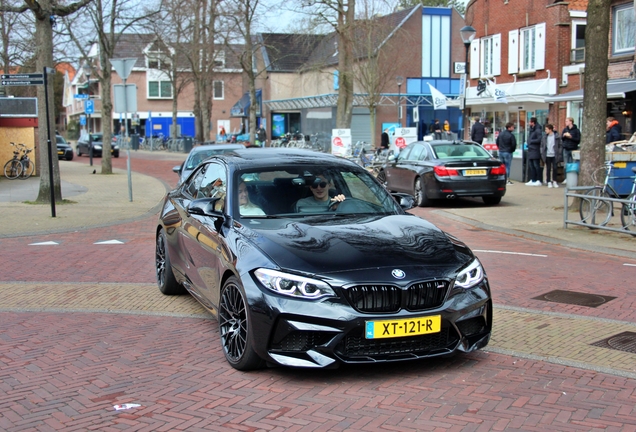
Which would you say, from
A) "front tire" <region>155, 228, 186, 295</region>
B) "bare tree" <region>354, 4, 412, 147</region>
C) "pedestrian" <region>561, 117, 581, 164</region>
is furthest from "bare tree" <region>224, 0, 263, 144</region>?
"front tire" <region>155, 228, 186, 295</region>

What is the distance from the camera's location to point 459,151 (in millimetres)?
17281

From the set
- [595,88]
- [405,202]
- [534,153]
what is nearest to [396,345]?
[405,202]

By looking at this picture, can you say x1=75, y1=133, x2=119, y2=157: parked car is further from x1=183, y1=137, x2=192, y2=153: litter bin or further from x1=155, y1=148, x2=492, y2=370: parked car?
x1=155, y1=148, x2=492, y2=370: parked car

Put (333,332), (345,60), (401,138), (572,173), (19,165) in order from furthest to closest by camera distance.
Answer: (345,60), (401,138), (19,165), (572,173), (333,332)

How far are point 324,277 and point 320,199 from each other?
1.59 metres

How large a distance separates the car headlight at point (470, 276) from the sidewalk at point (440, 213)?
19.4 ft

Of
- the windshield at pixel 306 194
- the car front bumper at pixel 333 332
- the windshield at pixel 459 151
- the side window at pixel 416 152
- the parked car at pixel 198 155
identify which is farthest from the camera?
the side window at pixel 416 152

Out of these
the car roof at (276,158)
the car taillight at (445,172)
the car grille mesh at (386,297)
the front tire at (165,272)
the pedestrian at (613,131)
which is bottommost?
the front tire at (165,272)

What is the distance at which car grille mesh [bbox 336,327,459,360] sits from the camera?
4824 mm

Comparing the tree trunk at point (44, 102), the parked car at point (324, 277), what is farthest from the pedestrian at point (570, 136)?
the parked car at point (324, 277)

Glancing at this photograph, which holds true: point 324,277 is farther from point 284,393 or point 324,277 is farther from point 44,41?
point 44,41

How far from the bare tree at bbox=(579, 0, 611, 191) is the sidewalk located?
118 centimetres

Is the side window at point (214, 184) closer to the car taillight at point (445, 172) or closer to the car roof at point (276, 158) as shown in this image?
the car roof at point (276, 158)

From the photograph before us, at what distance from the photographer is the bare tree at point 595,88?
1344 centimetres
